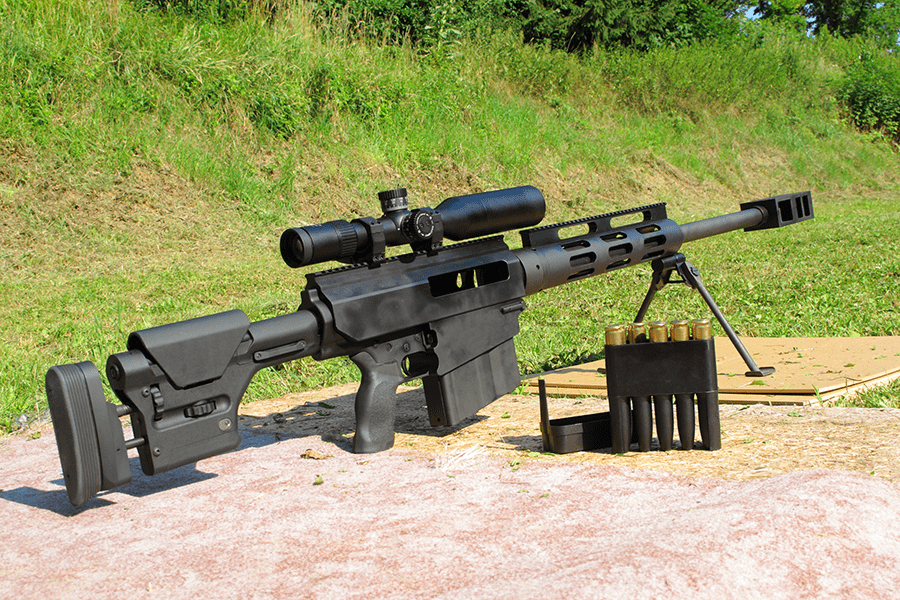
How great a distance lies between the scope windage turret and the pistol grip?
0.53 m

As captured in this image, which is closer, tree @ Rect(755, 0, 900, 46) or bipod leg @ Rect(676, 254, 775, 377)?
bipod leg @ Rect(676, 254, 775, 377)

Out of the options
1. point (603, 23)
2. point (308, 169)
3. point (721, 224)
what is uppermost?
point (603, 23)

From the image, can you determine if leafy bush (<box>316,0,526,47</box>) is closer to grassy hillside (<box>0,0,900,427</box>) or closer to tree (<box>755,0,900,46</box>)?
grassy hillside (<box>0,0,900,427</box>)

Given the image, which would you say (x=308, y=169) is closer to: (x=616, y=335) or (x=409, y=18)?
(x=409, y=18)

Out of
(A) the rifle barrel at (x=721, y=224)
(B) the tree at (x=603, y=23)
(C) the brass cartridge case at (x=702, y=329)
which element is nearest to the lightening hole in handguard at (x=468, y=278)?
(C) the brass cartridge case at (x=702, y=329)

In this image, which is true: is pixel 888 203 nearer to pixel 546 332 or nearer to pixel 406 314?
pixel 546 332

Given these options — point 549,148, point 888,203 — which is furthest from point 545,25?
point 888,203

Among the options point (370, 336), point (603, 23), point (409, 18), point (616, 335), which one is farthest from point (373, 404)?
point (603, 23)

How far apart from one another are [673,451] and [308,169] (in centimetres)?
972

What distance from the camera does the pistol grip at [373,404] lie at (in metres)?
3.84

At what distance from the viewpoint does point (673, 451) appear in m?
3.60

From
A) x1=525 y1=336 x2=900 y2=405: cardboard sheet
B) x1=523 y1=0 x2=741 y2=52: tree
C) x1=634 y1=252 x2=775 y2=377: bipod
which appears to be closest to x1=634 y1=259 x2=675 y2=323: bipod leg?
x1=634 y1=252 x2=775 y2=377: bipod

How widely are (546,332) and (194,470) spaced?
3857 mm

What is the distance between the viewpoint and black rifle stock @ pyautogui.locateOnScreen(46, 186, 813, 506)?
308 cm
